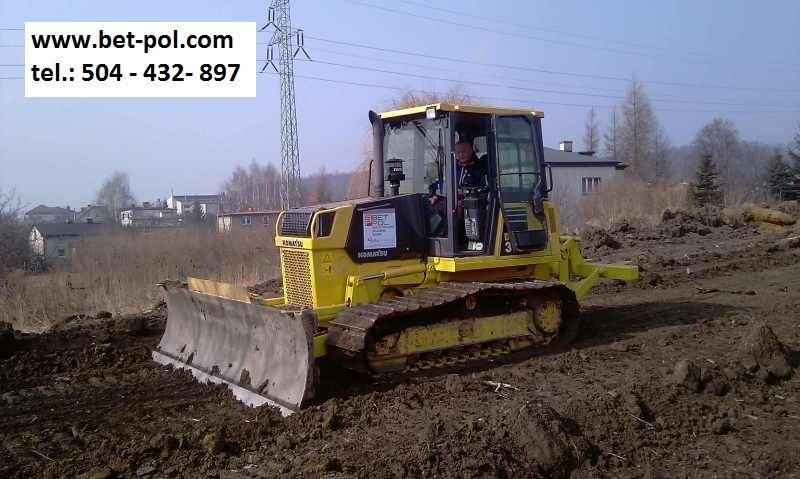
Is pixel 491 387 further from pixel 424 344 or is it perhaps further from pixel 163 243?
pixel 163 243

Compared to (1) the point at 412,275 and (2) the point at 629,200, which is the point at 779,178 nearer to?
(2) the point at 629,200

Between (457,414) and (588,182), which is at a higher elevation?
(588,182)

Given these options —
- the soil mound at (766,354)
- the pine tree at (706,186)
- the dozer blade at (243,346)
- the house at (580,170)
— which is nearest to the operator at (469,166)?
the dozer blade at (243,346)

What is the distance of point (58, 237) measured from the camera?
25.6 m

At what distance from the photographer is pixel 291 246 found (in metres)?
7.57

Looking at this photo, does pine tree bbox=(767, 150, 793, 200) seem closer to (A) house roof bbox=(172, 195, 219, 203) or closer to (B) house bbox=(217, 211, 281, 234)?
(B) house bbox=(217, 211, 281, 234)

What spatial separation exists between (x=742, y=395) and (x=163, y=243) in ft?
62.8

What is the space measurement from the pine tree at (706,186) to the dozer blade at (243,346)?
29698 mm

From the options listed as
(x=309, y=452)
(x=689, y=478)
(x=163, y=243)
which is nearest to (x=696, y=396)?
(x=689, y=478)

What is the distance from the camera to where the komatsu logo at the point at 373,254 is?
7.44 metres

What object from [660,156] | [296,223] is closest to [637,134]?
[660,156]

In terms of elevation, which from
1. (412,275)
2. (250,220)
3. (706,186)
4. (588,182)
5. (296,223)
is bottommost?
(412,275)

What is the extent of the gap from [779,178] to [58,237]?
3634cm

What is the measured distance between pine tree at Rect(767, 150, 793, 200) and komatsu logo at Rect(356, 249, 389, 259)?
116 ft
